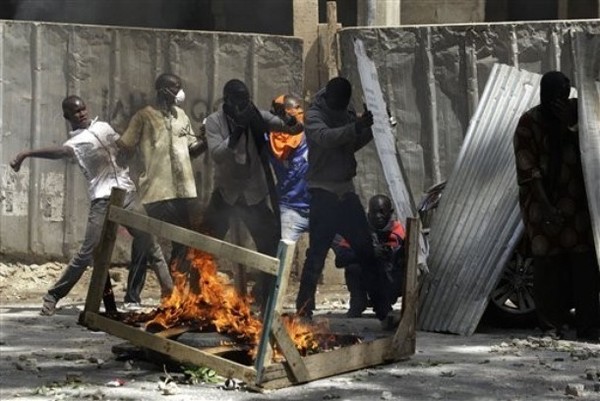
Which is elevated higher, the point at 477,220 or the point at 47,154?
the point at 47,154

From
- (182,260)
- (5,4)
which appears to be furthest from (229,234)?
(5,4)

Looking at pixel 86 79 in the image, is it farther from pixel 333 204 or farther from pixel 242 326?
pixel 242 326

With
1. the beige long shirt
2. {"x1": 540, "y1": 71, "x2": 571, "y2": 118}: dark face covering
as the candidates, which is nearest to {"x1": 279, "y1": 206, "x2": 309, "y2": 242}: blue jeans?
the beige long shirt

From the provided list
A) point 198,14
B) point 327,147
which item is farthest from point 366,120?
point 198,14

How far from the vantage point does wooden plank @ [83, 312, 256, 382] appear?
7.70m

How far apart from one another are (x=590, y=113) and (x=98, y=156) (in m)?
3.78

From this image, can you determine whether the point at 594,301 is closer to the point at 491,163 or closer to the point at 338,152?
the point at 491,163

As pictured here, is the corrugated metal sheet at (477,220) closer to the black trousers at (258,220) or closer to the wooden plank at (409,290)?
the black trousers at (258,220)

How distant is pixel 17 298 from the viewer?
1279 cm

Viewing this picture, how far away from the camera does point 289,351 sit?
7.73 m

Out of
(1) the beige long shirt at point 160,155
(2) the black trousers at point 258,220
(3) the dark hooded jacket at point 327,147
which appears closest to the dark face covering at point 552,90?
(3) the dark hooded jacket at point 327,147

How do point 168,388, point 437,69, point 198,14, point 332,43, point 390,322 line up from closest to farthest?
point 168,388, point 390,322, point 437,69, point 332,43, point 198,14

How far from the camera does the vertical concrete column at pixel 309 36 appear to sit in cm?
1316

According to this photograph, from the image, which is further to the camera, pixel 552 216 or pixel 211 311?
pixel 552 216
